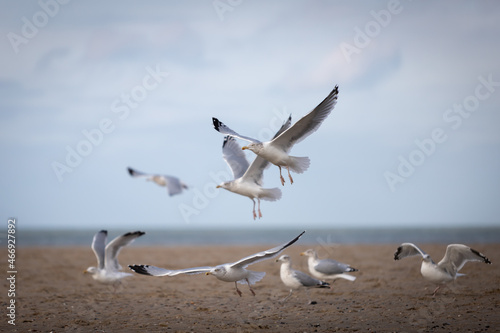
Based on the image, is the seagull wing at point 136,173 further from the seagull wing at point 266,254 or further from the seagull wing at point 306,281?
the seagull wing at point 266,254

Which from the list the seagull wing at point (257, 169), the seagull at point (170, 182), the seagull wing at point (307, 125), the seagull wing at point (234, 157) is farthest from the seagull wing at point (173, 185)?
the seagull wing at point (307, 125)

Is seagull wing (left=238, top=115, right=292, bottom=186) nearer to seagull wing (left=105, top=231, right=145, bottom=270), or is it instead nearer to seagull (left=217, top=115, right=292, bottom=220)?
seagull (left=217, top=115, right=292, bottom=220)

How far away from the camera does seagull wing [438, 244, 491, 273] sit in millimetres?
8773

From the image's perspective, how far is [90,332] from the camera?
718cm

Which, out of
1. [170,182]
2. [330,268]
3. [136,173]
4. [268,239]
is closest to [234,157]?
[170,182]

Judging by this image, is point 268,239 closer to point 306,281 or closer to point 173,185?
point 173,185

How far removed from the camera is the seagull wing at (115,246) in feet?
33.8

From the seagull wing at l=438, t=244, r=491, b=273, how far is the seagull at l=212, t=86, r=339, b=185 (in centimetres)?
304

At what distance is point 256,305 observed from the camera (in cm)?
888

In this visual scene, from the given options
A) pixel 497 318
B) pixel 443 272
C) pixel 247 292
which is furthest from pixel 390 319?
pixel 247 292

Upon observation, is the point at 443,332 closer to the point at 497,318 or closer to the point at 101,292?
the point at 497,318

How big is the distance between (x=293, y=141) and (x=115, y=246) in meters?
4.78

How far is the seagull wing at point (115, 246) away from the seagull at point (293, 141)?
3.67m

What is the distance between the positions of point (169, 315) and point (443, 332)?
3.81 meters
